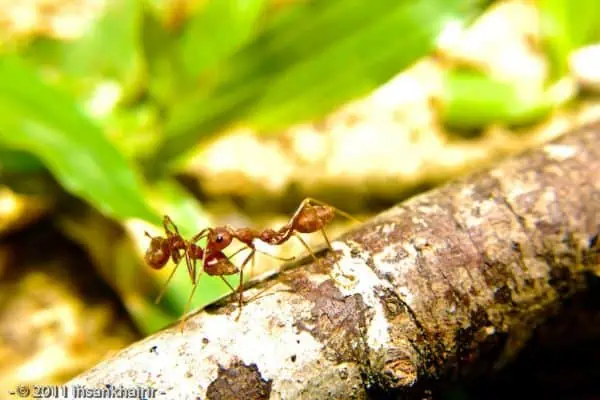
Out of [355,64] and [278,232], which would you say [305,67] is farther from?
[278,232]

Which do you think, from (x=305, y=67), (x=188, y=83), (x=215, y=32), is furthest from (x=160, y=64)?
(x=305, y=67)

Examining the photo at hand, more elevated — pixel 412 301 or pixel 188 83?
pixel 188 83

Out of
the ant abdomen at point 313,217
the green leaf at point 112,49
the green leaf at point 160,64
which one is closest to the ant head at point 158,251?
the ant abdomen at point 313,217

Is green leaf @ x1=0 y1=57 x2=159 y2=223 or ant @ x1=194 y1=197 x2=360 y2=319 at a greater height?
green leaf @ x1=0 y1=57 x2=159 y2=223

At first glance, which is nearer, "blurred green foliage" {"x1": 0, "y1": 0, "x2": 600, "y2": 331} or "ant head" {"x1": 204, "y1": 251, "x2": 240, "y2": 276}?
"ant head" {"x1": 204, "y1": 251, "x2": 240, "y2": 276}

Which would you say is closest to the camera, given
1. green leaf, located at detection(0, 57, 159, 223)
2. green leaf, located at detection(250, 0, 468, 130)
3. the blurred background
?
green leaf, located at detection(0, 57, 159, 223)

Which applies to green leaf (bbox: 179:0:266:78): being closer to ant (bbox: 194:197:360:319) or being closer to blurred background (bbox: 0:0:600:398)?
blurred background (bbox: 0:0:600:398)

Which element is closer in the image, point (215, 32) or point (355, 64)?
point (355, 64)

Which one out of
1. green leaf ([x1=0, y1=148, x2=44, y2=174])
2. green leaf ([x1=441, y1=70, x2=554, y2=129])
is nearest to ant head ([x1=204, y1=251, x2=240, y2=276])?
green leaf ([x1=0, y1=148, x2=44, y2=174])
